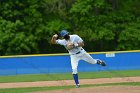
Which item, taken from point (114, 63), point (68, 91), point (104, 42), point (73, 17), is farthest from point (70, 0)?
point (68, 91)

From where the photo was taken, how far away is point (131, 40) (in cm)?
3350

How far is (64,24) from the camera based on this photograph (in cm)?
3394

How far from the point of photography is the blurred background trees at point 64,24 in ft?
106

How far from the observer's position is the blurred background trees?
1273 inches

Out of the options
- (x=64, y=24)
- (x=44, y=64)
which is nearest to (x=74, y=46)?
(x=44, y=64)

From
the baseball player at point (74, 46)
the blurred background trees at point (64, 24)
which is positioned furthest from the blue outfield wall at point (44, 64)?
the baseball player at point (74, 46)

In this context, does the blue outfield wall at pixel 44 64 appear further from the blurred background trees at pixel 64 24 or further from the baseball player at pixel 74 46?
the baseball player at pixel 74 46

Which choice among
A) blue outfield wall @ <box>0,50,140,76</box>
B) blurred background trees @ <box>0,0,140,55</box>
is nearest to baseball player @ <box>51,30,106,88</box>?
blue outfield wall @ <box>0,50,140,76</box>

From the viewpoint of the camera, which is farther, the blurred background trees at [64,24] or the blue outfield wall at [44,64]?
the blurred background trees at [64,24]

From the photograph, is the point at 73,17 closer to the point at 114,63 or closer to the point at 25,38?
the point at 25,38

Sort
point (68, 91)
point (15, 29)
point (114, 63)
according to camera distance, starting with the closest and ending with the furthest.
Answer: point (68, 91) < point (114, 63) < point (15, 29)

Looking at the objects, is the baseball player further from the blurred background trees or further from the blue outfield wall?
the blurred background trees

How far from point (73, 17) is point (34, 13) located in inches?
122

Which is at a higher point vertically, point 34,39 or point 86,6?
point 86,6
